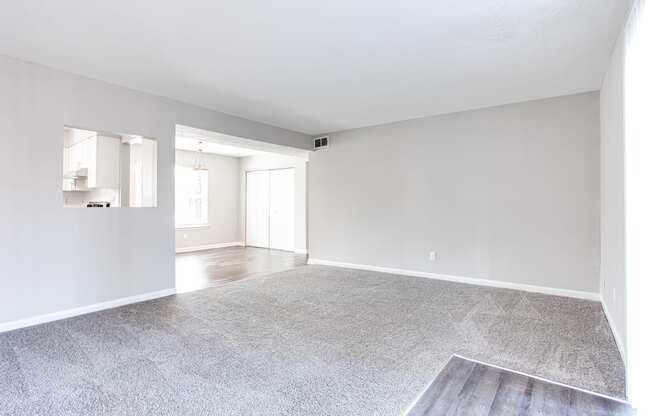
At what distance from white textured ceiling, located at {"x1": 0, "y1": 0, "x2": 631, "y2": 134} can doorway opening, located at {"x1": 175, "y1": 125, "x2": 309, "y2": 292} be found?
4.00m

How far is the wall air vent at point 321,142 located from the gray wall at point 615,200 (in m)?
4.27

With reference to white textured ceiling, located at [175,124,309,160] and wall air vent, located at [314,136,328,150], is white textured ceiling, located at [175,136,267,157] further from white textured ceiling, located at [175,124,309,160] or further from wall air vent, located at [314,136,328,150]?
wall air vent, located at [314,136,328,150]

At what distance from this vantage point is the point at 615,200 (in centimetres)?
289

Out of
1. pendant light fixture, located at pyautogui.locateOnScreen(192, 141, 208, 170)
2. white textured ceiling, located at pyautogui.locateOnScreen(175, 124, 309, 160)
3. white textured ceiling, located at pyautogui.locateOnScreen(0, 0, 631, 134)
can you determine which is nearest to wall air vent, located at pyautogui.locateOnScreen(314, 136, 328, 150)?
white textured ceiling, located at pyautogui.locateOnScreen(175, 124, 309, 160)

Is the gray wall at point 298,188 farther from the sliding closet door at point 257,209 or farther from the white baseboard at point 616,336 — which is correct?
the white baseboard at point 616,336

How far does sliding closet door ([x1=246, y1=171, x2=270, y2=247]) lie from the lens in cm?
924

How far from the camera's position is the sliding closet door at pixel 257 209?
9.24m

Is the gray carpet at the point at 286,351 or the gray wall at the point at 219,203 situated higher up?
the gray wall at the point at 219,203

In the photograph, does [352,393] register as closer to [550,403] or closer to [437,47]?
[550,403]

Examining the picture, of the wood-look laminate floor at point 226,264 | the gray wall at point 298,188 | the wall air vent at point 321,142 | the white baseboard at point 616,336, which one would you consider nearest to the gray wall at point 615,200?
the white baseboard at point 616,336

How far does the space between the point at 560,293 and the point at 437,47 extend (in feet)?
11.5

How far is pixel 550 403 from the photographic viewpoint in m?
1.98

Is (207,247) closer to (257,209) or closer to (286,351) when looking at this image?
(257,209)

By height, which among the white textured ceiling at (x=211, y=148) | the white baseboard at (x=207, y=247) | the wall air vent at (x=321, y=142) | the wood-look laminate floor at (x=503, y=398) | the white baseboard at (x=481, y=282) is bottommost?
the wood-look laminate floor at (x=503, y=398)
